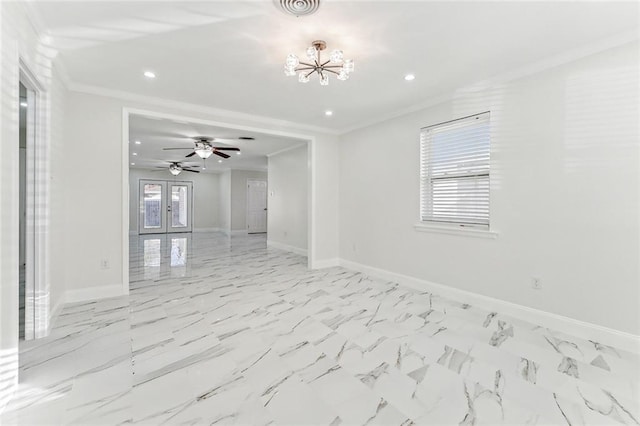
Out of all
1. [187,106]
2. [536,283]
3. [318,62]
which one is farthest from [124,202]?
[536,283]

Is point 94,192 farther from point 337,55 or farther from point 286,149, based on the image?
point 286,149

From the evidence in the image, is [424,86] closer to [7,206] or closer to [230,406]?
[230,406]

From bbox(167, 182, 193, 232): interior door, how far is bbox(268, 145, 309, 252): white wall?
536 centimetres

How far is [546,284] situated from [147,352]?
3684 mm

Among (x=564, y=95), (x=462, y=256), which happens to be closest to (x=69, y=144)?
(x=462, y=256)

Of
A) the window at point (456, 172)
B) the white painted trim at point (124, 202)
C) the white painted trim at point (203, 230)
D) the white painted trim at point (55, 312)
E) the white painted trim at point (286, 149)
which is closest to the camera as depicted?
the white painted trim at point (55, 312)

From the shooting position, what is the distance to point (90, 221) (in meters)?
3.72

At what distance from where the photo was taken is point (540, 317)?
2.99 m

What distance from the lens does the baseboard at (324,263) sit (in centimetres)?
549

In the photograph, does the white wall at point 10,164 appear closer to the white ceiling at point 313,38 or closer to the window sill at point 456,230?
the white ceiling at point 313,38

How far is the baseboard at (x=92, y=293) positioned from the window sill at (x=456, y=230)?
159 inches

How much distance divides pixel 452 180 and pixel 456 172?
4.4 inches

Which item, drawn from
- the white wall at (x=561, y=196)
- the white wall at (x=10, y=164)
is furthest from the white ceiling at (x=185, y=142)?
the white wall at (x=561, y=196)

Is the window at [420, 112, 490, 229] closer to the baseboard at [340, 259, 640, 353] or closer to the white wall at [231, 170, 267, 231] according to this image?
the baseboard at [340, 259, 640, 353]
